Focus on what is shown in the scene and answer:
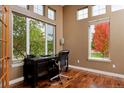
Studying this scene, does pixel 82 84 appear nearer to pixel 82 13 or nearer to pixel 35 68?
pixel 35 68

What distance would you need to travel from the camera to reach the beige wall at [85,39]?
3.80 metres

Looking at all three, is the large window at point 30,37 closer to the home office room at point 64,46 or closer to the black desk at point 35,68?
the home office room at point 64,46

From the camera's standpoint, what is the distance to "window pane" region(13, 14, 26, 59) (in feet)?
11.1

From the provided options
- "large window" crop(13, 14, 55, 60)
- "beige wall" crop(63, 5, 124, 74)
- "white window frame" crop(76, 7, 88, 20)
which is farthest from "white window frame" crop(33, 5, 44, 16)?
"white window frame" crop(76, 7, 88, 20)

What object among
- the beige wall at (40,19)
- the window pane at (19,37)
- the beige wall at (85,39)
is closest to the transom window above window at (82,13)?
the beige wall at (85,39)

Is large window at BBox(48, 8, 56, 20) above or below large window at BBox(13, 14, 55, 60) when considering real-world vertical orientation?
above

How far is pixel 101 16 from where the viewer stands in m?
4.32

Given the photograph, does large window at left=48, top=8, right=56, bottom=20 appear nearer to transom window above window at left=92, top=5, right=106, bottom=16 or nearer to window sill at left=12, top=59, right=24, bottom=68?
transom window above window at left=92, top=5, right=106, bottom=16

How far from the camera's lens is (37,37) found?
4246 millimetres

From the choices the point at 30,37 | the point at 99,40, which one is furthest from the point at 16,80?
the point at 99,40

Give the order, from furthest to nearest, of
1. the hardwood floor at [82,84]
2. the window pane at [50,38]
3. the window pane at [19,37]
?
the window pane at [50,38]
the window pane at [19,37]
the hardwood floor at [82,84]

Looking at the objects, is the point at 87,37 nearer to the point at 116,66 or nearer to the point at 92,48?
the point at 92,48

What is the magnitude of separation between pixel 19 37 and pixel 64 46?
8.89 ft
